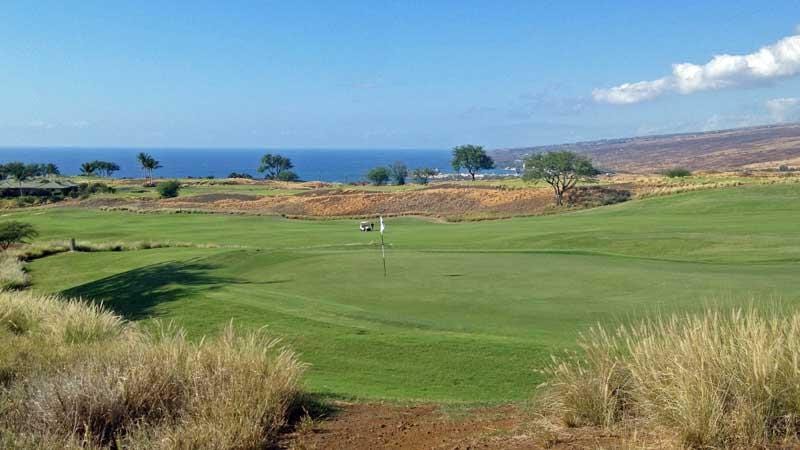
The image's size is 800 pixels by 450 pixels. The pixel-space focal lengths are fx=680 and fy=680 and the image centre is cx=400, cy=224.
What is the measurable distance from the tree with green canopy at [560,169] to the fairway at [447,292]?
33.0m

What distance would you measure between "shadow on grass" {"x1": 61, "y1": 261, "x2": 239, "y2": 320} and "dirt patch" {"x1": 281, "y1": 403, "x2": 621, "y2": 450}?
8.88 m

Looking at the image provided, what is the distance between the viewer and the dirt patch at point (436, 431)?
5.67 metres

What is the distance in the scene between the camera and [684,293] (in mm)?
12953

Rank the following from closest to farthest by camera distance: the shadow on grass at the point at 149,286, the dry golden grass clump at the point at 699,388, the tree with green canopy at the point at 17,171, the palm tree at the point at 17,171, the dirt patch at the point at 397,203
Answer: the dry golden grass clump at the point at 699,388
the shadow on grass at the point at 149,286
the dirt patch at the point at 397,203
the tree with green canopy at the point at 17,171
the palm tree at the point at 17,171

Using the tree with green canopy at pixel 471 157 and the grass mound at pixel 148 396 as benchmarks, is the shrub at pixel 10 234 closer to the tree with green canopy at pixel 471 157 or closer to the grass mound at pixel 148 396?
the grass mound at pixel 148 396

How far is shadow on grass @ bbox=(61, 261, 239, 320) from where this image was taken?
51.5 feet

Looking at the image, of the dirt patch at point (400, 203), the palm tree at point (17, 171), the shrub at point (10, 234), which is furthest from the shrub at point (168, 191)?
the palm tree at point (17, 171)

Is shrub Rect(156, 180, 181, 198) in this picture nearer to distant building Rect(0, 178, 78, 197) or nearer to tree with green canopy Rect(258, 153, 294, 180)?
distant building Rect(0, 178, 78, 197)

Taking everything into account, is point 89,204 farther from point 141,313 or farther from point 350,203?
point 141,313

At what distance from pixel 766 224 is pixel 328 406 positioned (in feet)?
83.8

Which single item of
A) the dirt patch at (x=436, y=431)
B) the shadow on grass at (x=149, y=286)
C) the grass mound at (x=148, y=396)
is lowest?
the shadow on grass at (x=149, y=286)

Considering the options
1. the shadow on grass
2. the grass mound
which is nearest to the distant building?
the shadow on grass

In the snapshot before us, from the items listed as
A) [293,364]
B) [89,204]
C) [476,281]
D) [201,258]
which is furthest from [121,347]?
[89,204]

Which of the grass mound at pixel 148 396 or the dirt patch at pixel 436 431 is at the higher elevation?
the grass mound at pixel 148 396
